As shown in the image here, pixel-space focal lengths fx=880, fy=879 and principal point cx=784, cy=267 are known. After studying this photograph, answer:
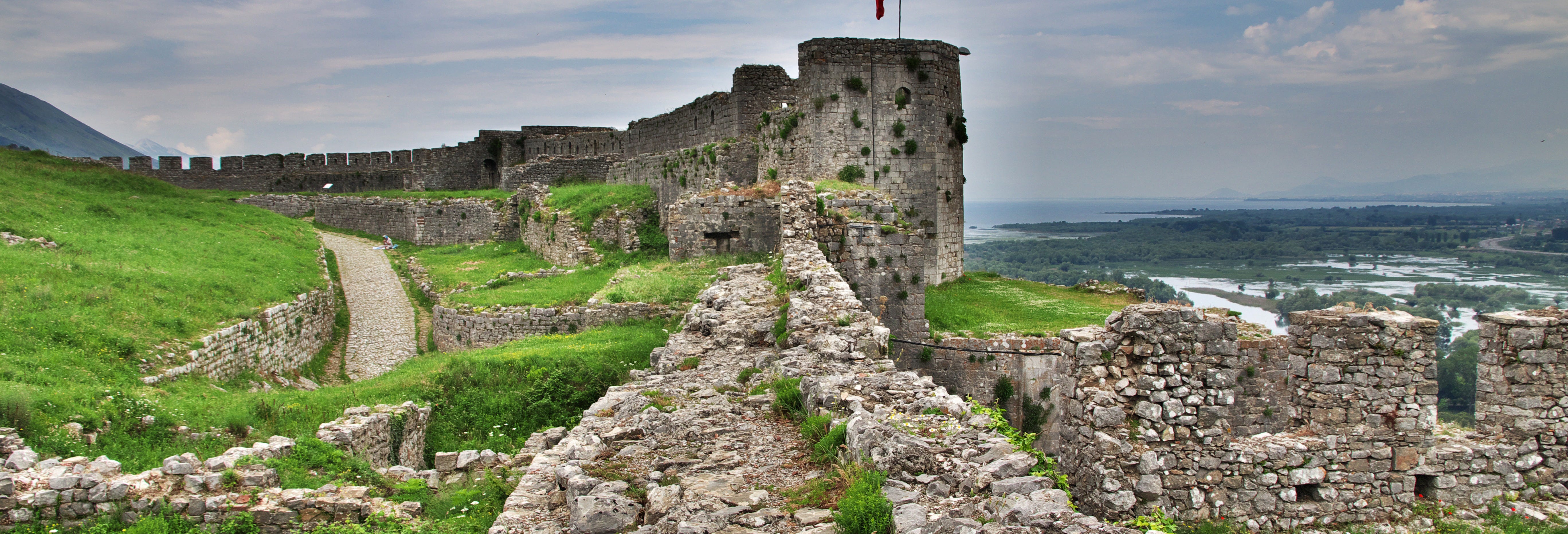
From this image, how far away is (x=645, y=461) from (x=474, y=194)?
32.8 metres

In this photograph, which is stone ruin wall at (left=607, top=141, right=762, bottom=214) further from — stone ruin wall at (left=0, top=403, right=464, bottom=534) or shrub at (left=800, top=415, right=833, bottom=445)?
shrub at (left=800, top=415, right=833, bottom=445)

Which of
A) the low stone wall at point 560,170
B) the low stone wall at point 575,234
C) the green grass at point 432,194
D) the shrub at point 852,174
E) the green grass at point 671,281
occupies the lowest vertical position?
the green grass at point 671,281

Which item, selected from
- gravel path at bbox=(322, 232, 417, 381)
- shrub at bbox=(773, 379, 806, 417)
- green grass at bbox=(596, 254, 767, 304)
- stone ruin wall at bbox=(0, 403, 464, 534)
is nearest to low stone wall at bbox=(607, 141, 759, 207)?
green grass at bbox=(596, 254, 767, 304)

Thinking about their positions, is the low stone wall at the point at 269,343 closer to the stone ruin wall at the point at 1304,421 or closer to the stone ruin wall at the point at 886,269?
the stone ruin wall at the point at 886,269

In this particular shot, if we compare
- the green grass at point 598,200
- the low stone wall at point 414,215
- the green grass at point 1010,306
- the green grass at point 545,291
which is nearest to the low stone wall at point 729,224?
the green grass at point 545,291

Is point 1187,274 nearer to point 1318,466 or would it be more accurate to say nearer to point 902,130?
point 902,130

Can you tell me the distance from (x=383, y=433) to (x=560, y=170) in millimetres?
26656

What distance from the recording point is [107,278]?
1404 cm

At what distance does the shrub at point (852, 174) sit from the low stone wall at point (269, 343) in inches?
509

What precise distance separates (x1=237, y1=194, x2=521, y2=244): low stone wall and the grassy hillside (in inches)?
274

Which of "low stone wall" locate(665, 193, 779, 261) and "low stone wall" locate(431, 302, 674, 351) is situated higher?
"low stone wall" locate(665, 193, 779, 261)

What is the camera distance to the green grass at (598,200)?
25016mm

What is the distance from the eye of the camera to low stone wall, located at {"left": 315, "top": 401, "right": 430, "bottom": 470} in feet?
29.3

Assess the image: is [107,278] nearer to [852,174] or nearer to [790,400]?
[790,400]
